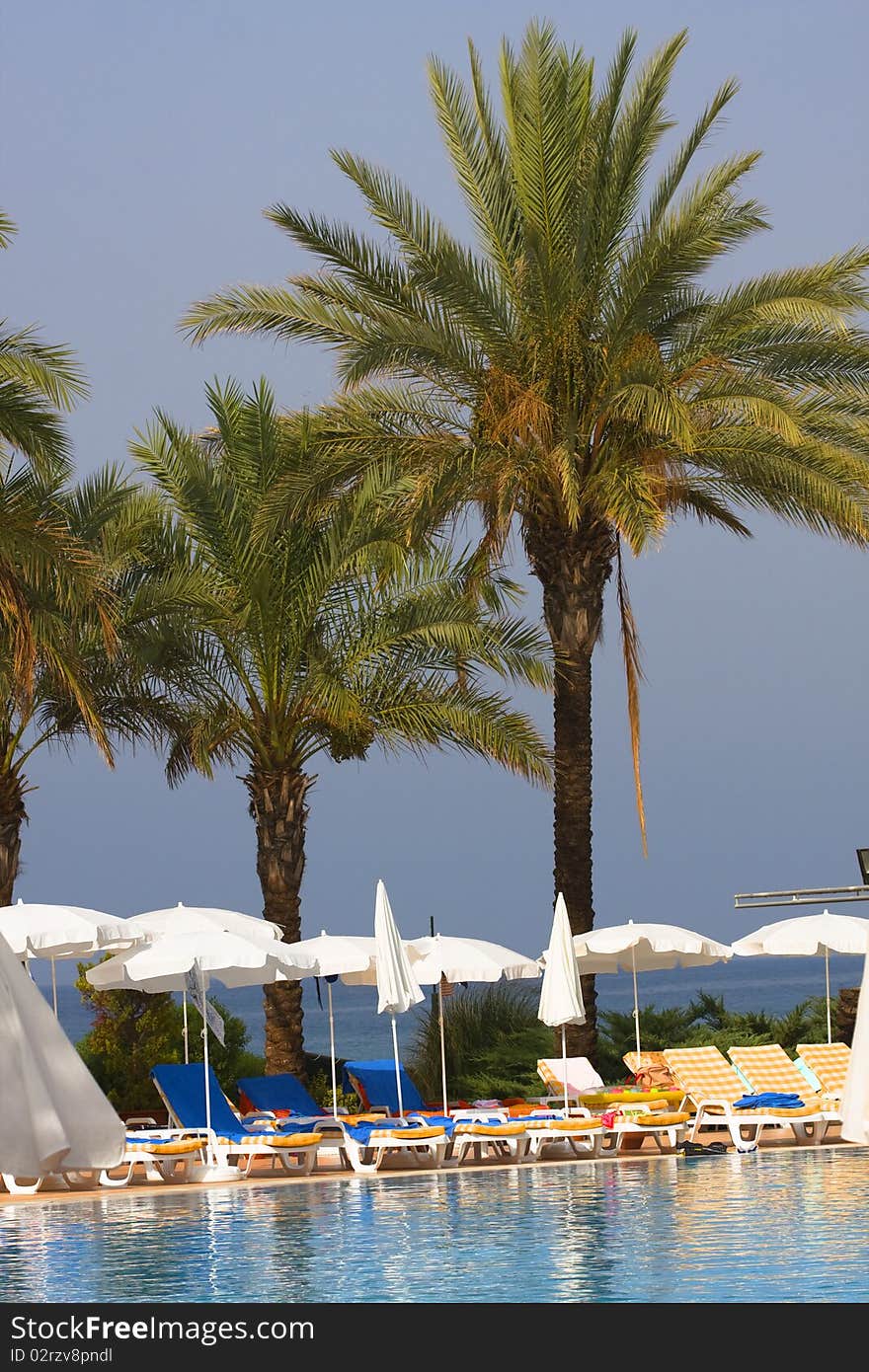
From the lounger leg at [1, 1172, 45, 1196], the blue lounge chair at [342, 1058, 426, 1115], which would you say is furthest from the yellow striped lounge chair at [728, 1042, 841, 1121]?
the lounger leg at [1, 1172, 45, 1196]

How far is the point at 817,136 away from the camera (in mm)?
79312

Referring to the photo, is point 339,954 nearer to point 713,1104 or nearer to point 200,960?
point 200,960

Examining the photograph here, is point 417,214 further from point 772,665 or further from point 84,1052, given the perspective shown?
point 772,665

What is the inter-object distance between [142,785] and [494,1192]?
7055 cm

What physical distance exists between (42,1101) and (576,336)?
14.8 meters

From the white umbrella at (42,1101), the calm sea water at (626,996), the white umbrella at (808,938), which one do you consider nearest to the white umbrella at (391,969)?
the white umbrella at (808,938)

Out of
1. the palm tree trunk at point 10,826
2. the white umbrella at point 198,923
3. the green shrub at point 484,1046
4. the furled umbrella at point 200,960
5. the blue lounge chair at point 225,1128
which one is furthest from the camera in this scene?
the green shrub at point 484,1046

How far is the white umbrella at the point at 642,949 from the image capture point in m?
20.9

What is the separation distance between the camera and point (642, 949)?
72.4ft

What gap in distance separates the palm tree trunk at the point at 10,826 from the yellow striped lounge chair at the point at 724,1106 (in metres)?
7.94

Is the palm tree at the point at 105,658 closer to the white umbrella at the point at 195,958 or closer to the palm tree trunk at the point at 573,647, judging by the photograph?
the white umbrella at the point at 195,958

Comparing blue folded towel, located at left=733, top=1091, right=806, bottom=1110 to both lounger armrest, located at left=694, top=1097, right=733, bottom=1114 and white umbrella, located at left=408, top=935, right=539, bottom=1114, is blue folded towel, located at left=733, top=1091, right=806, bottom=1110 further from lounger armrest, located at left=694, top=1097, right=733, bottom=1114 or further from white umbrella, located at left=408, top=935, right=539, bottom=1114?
white umbrella, located at left=408, top=935, right=539, bottom=1114

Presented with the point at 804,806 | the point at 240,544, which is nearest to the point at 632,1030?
the point at 240,544

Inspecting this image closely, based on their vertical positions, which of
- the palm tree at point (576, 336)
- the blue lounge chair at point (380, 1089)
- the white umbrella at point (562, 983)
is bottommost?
the blue lounge chair at point (380, 1089)
